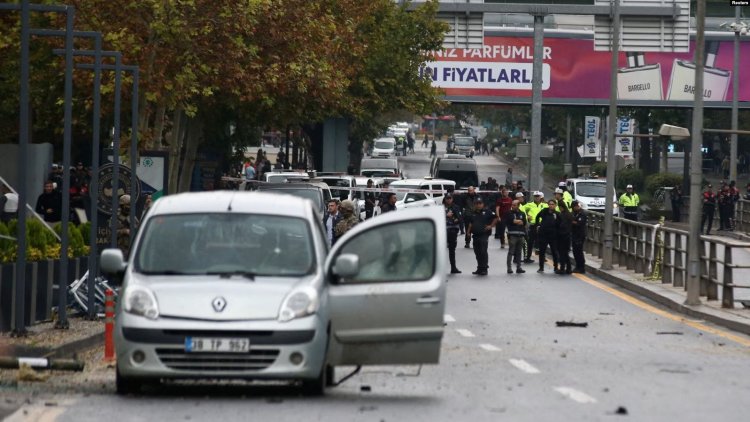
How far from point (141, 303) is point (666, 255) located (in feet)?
65.3

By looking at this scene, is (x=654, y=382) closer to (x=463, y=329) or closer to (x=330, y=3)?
(x=463, y=329)

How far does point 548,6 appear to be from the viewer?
46.5m

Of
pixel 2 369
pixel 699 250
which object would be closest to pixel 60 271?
pixel 2 369

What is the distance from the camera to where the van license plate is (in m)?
12.1

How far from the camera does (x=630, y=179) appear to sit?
3342 inches

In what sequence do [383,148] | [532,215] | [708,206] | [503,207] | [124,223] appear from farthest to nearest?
[383,148]
[708,206]
[503,207]
[532,215]
[124,223]

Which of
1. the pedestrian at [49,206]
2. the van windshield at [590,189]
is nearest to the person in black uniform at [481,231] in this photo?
the pedestrian at [49,206]

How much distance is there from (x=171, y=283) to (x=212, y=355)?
2.44ft

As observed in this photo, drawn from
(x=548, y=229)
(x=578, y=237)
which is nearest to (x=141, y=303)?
(x=548, y=229)

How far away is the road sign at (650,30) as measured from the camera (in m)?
46.2

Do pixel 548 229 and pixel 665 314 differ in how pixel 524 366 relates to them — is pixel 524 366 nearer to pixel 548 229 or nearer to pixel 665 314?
pixel 665 314

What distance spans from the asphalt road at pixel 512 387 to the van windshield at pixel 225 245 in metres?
1.00

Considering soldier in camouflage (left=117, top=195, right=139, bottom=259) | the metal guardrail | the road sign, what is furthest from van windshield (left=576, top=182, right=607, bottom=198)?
soldier in camouflage (left=117, top=195, right=139, bottom=259)

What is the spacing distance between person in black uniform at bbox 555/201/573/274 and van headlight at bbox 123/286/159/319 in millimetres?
24159
